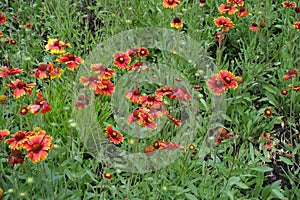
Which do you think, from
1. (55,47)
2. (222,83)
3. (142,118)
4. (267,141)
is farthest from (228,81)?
(55,47)

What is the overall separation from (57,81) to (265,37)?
62.3 inches

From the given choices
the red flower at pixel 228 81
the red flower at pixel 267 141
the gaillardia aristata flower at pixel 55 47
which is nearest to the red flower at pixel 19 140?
the gaillardia aristata flower at pixel 55 47

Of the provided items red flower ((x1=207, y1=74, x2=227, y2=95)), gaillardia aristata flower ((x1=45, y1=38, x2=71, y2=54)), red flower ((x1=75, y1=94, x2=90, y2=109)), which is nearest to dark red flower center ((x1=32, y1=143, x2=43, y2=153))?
red flower ((x1=75, y1=94, x2=90, y2=109))

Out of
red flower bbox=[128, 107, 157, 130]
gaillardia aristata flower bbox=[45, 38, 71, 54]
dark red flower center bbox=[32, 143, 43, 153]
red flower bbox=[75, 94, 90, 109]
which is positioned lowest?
red flower bbox=[75, 94, 90, 109]

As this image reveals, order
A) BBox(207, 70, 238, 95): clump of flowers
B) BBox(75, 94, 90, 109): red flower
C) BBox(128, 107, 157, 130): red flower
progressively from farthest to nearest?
1. BBox(207, 70, 238, 95): clump of flowers
2. BBox(75, 94, 90, 109): red flower
3. BBox(128, 107, 157, 130): red flower

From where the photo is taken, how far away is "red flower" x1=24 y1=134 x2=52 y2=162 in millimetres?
1512

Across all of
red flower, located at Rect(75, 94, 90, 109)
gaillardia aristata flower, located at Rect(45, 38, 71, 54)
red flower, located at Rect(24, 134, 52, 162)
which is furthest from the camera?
gaillardia aristata flower, located at Rect(45, 38, 71, 54)

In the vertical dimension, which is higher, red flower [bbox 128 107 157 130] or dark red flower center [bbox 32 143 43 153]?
red flower [bbox 128 107 157 130]

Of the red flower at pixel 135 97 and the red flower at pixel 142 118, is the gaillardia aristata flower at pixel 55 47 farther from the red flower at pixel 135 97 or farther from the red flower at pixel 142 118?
the red flower at pixel 142 118

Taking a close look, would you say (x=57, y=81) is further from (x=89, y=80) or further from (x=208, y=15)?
(x=208, y=15)

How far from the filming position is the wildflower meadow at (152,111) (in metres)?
1.91

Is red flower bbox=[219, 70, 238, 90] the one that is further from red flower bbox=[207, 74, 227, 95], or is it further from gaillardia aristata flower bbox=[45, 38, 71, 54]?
gaillardia aristata flower bbox=[45, 38, 71, 54]

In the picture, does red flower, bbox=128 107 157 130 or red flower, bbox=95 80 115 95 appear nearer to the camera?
red flower, bbox=128 107 157 130

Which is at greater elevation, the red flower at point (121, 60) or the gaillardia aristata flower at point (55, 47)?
the gaillardia aristata flower at point (55, 47)
